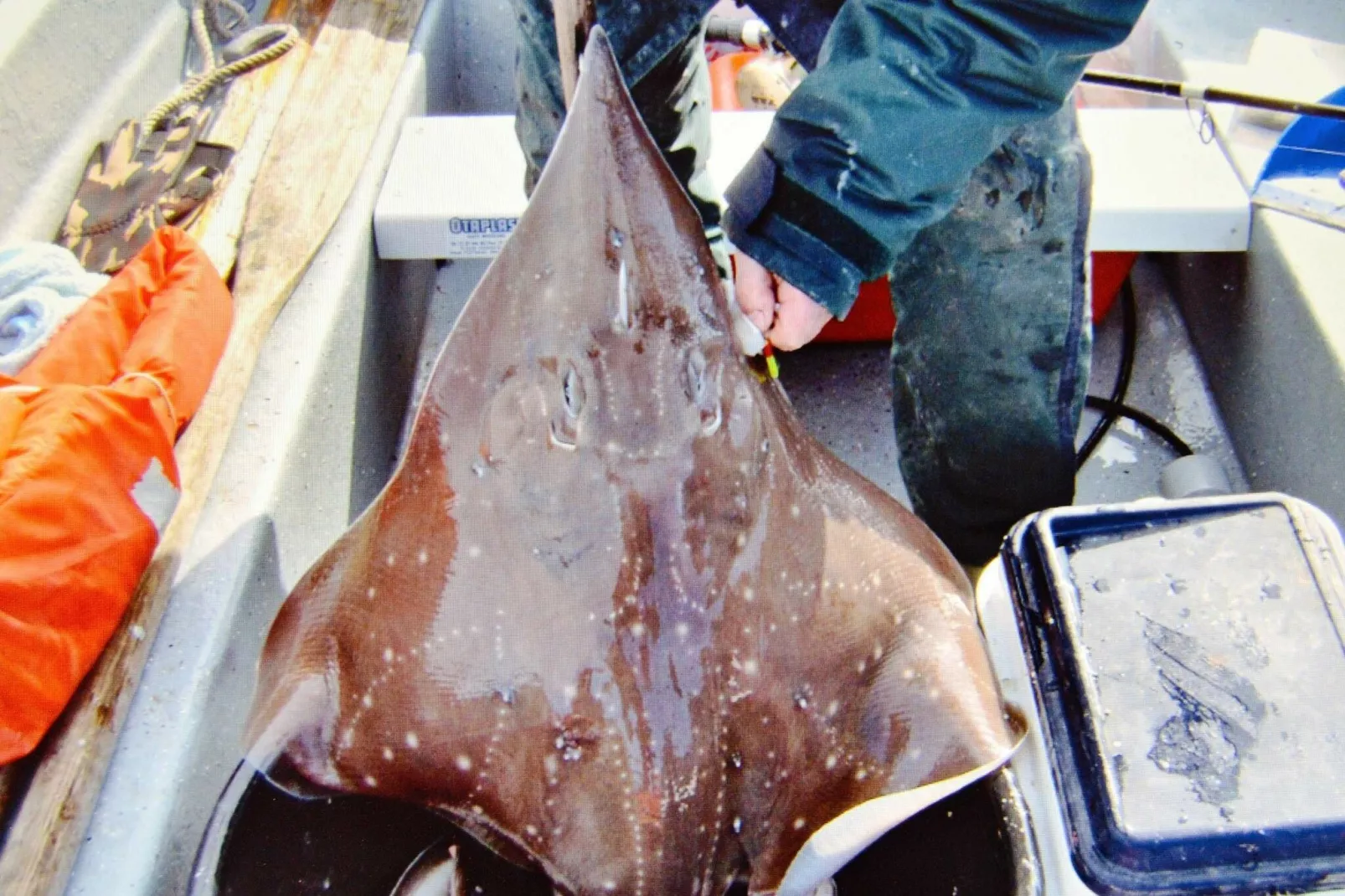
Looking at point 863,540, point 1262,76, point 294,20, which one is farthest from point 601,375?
point 1262,76

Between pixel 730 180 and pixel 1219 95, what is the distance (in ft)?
4.03

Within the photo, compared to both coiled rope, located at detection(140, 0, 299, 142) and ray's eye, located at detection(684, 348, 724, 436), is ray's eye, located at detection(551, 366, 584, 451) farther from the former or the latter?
coiled rope, located at detection(140, 0, 299, 142)

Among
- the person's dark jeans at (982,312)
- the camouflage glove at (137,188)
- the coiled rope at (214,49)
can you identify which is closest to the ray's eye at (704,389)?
the person's dark jeans at (982,312)

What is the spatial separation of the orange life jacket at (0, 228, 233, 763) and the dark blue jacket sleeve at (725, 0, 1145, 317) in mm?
1185

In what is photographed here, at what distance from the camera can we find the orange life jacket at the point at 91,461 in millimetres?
1420

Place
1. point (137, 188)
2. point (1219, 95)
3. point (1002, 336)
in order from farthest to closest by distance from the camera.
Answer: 1. point (137, 188)
2. point (1219, 95)
3. point (1002, 336)

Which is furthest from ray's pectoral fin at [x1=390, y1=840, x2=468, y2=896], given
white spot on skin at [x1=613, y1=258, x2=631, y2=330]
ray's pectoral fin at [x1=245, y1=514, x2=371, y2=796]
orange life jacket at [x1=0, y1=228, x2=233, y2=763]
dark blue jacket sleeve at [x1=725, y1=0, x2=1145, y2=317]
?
dark blue jacket sleeve at [x1=725, y1=0, x2=1145, y2=317]

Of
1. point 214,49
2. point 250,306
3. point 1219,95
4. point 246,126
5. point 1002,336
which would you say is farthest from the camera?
point 214,49

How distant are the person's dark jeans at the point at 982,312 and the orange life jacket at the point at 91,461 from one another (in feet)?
2.83

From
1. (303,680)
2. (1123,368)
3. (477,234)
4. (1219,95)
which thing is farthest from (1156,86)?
(303,680)

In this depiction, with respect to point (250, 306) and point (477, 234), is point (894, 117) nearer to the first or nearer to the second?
point (477, 234)

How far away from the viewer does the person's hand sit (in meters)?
1.40

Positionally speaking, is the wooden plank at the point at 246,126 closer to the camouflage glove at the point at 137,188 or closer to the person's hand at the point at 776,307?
the camouflage glove at the point at 137,188

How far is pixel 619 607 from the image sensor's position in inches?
52.9
